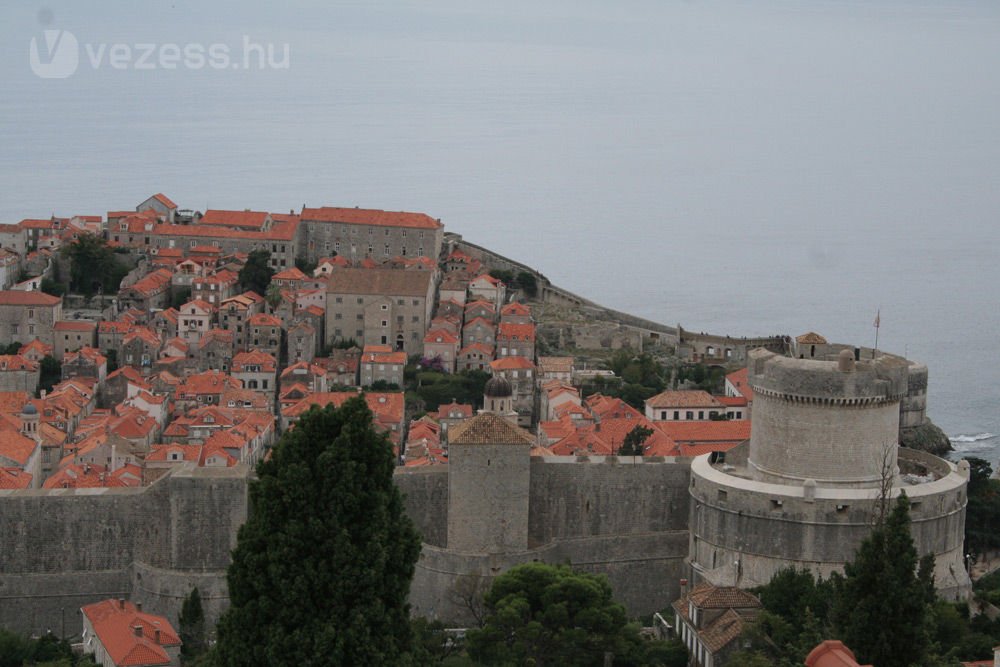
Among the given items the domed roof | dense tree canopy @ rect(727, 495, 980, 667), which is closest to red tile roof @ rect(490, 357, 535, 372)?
the domed roof

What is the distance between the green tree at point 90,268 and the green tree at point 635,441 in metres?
25.2

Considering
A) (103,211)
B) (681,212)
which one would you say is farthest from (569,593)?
(681,212)

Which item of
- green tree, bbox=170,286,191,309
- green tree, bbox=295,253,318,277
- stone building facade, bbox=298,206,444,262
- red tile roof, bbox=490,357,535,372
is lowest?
red tile roof, bbox=490,357,535,372

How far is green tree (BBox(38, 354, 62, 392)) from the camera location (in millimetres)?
49281

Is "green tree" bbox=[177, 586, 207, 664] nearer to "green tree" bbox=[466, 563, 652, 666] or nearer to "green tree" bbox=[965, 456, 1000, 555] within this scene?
"green tree" bbox=[466, 563, 652, 666]

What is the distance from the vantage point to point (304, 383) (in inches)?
1891

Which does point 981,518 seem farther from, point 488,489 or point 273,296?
point 273,296

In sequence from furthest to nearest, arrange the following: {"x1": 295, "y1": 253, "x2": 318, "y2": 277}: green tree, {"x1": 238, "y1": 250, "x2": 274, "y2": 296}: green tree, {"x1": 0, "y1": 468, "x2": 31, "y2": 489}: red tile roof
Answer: {"x1": 295, "y1": 253, "x2": 318, "y2": 277}: green tree → {"x1": 238, "y1": 250, "x2": 274, "y2": 296}: green tree → {"x1": 0, "y1": 468, "x2": 31, "y2": 489}: red tile roof

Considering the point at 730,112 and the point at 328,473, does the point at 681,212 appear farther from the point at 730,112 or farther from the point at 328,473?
the point at 328,473

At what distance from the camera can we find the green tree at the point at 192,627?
25.8 m

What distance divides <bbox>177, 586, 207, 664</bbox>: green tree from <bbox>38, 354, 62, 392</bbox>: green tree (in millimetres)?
24426

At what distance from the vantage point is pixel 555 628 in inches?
960

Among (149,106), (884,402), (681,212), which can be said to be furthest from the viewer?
(149,106)

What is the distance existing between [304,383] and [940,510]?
80.4 feet
